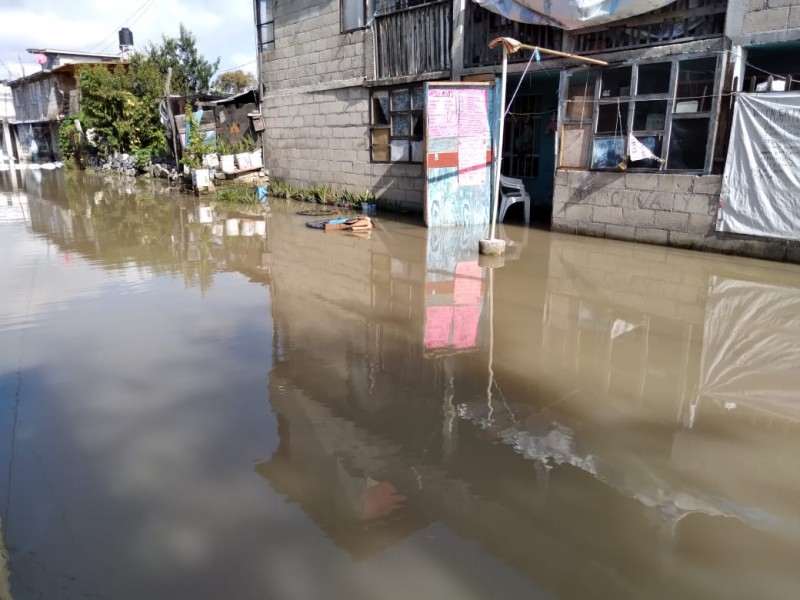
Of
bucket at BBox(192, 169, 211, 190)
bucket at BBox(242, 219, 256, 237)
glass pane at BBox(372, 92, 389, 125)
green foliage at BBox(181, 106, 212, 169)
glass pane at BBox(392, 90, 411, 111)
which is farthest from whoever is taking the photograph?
green foliage at BBox(181, 106, 212, 169)

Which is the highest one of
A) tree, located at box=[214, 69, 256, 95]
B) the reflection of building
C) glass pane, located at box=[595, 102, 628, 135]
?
tree, located at box=[214, 69, 256, 95]

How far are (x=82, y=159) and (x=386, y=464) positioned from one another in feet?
105

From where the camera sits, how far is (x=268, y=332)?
5.42m

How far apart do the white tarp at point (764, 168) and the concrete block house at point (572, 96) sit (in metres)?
0.18

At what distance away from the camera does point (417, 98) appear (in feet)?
39.7

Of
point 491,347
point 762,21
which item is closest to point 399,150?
point 762,21

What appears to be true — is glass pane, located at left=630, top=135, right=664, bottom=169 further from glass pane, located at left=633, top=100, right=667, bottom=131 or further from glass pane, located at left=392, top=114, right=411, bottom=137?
glass pane, located at left=392, top=114, right=411, bottom=137

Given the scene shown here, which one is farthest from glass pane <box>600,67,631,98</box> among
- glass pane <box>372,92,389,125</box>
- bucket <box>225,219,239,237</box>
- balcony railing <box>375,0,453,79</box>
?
bucket <box>225,219,239,237</box>

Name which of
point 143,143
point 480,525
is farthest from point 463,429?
point 143,143

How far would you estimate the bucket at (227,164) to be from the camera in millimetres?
16913

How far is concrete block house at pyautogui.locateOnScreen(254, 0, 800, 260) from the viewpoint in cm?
818

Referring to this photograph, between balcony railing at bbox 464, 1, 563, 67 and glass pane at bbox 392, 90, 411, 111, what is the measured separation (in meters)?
1.73

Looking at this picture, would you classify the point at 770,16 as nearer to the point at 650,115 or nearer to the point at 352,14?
the point at 650,115

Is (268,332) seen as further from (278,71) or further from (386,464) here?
(278,71)
